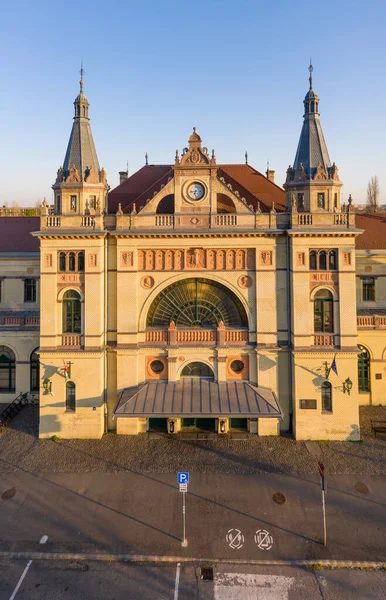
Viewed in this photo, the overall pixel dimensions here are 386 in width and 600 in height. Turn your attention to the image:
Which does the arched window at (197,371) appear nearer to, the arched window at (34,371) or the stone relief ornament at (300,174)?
the arched window at (34,371)

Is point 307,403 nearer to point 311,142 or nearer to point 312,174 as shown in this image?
point 312,174

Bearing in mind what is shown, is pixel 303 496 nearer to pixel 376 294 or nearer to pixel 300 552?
pixel 300 552

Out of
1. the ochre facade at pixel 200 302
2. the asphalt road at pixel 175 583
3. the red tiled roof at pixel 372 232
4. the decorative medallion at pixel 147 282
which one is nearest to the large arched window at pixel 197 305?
the ochre facade at pixel 200 302

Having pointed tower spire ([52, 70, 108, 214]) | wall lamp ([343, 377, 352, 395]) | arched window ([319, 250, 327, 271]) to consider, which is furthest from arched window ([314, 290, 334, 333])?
pointed tower spire ([52, 70, 108, 214])

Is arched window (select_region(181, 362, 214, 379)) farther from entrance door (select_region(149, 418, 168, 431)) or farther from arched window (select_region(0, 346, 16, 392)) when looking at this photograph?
arched window (select_region(0, 346, 16, 392))

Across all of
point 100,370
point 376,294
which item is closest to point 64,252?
point 100,370

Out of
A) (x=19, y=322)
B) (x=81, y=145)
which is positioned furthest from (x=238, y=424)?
(x=81, y=145)
